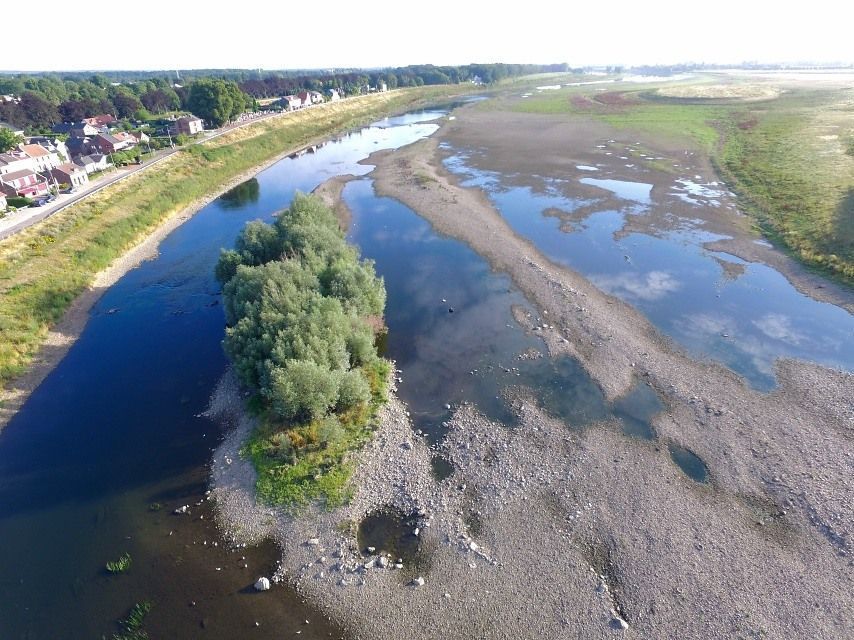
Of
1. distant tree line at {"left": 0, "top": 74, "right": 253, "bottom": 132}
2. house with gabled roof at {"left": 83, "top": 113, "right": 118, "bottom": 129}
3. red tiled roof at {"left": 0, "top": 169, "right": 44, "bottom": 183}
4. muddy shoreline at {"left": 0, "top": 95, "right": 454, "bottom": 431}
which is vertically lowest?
muddy shoreline at {"left": 0, "top": 95, "right": 454, "bottom": 431}

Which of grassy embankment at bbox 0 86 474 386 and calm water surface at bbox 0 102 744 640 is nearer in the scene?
calm water surface at bbox 0 102 744 640

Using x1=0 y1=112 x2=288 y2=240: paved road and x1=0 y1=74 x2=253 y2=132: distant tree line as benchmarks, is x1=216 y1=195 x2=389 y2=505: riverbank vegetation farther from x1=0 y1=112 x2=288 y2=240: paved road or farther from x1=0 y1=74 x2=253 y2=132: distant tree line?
x1=0 y1=74 x2=253 y2=132: distant tree line

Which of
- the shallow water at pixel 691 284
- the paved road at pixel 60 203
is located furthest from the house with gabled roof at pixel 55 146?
the shallow water at pixel 691 284

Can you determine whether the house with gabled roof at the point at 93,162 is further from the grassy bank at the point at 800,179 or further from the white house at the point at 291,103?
the grassy bank at the point at 800,179

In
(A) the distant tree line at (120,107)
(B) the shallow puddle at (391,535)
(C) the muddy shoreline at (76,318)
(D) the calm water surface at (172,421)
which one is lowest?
(B) the shallow puddle at (391,535)

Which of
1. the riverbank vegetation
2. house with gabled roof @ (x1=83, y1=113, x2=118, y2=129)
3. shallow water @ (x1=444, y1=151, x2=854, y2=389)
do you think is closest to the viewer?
the riverbank vegetation

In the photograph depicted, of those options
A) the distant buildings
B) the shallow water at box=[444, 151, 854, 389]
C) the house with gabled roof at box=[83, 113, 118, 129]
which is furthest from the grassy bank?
the house with gabled roof at box=[83, 113, 118, 129]

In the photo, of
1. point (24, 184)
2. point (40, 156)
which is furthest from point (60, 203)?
point (40, 156)
